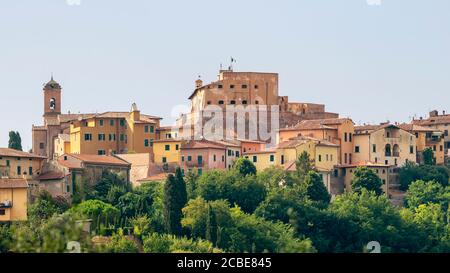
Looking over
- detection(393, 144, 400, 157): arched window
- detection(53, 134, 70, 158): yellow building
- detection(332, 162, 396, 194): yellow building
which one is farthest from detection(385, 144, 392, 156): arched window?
detection(53, 134, 70, 158): yellow building

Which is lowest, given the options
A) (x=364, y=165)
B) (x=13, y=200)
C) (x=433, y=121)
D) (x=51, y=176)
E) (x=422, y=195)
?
(x=13, y=200)

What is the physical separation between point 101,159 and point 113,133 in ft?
16.2

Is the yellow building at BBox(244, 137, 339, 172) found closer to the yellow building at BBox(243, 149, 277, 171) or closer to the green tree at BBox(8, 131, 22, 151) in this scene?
the yellow building at BBox(243, 149, 277, 171)

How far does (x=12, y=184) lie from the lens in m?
42.7

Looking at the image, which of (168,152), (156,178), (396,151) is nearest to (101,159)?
(156,178)

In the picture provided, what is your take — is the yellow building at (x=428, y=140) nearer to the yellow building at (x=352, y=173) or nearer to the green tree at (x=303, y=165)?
the yellow building at (x=352, y=173)

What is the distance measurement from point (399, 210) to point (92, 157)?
1138cm

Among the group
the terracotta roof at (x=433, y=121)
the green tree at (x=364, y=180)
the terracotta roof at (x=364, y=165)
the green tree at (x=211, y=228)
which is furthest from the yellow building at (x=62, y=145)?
the terracotta roof at (x=433, y=121)

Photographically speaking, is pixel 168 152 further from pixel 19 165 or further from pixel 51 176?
pixel 19 165

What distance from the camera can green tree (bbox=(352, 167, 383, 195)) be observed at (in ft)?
163

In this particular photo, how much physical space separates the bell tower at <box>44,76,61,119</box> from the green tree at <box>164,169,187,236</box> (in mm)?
18482

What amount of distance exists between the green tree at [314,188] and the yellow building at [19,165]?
30.9ft
